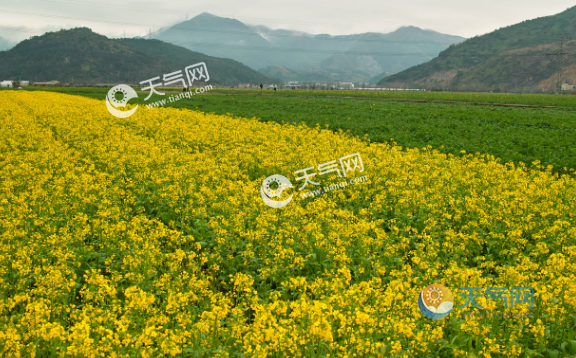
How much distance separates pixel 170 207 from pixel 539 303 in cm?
796

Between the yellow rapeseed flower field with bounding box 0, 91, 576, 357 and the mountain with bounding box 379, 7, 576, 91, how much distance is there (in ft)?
372

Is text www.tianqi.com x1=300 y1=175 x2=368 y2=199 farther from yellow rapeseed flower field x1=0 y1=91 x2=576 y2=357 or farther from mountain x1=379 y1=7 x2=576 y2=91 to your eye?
mountain x1=379 y1=7 x2=576 y2=91

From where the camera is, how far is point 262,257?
7688 millimetres

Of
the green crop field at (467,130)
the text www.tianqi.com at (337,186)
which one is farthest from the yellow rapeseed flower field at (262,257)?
the green crop field at (467,130)

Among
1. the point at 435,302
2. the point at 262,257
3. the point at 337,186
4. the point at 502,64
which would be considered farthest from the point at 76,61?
the point at 435,302

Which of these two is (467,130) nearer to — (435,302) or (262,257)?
(262,257)

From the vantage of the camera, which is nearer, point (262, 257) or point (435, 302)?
point (435, 302)

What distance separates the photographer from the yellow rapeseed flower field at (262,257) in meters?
5.10

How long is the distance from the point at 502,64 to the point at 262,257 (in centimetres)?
16164

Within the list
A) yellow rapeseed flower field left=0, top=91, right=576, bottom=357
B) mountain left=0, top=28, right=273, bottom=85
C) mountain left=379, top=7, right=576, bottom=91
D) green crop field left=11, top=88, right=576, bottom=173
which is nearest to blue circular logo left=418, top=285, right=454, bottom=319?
yellow rapeseed flower field left=0, top=91, right=576, bottom=357

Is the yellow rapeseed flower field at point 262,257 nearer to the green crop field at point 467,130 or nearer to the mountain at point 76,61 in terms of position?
the green crop field at point 467,130

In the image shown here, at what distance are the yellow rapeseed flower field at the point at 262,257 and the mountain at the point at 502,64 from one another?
11337cm

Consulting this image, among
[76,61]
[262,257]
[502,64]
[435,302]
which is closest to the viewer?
[435,302]

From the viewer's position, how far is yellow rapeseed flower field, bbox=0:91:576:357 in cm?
510
